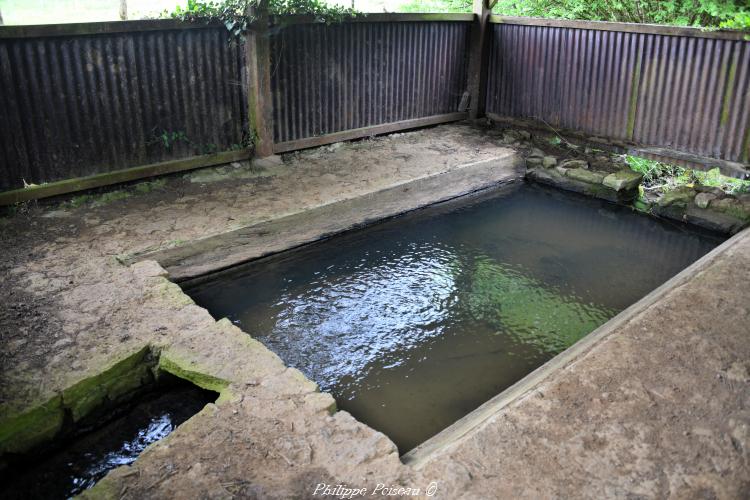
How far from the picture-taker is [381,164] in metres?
7.43

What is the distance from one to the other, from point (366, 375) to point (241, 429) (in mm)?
1307

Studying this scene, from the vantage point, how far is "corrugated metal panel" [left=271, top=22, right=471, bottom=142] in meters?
7.30

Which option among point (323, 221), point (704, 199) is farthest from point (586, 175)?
point (323, 221)

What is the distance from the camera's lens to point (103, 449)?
3.51m

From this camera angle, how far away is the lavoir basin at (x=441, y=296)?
13.9ft

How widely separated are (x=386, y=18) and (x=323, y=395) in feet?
19.8

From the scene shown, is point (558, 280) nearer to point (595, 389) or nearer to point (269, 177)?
point (595, 389)

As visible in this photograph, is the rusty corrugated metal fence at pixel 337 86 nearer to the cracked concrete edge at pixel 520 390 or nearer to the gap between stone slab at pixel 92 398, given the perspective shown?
the gap between stone slab at pixel 92 398

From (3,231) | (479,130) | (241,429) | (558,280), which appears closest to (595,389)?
(241,429)

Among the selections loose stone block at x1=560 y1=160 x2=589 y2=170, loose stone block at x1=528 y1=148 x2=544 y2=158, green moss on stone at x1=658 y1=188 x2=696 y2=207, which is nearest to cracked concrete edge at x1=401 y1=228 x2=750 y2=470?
green moss on stone at x1=658 y1=188 x2=696 y2=207

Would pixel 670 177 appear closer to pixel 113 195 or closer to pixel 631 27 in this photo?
pixel 631 27

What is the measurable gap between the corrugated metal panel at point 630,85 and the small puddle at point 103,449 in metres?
6.54

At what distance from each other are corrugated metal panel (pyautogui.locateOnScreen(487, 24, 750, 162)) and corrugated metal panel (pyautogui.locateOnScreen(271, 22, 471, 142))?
2.83 feet

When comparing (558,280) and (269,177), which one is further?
(269,177)
